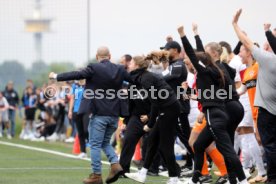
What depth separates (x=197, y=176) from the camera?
466 inches

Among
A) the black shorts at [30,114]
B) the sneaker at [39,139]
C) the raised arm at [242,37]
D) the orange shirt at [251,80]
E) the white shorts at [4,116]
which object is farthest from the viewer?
the white shorts at [4,116]

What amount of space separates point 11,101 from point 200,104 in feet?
54.4

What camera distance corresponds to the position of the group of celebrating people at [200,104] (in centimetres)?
1116

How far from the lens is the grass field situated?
13.0 metres

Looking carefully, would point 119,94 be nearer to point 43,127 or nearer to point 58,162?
point 58,162

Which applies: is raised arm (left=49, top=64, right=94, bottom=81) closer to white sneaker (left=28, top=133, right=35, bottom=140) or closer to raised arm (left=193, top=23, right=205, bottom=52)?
raised arm (left=193, top=23, right=205, bottom=52)

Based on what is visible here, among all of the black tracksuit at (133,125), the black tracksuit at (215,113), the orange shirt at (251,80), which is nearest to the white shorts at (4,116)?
the black tracksuit at (133,125)

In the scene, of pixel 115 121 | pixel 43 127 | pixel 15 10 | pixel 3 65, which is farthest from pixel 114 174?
pixel 15 10

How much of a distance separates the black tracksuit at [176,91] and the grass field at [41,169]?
994mm

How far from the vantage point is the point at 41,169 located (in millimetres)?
14773

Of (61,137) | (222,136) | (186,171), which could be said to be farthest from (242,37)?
(61,137)

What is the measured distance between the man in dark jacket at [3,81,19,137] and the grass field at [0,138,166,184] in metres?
8.37

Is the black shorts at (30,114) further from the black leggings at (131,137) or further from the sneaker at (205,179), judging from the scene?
the sneaker at (205,179)

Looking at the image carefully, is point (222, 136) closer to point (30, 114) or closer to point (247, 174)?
point (247, 174)
